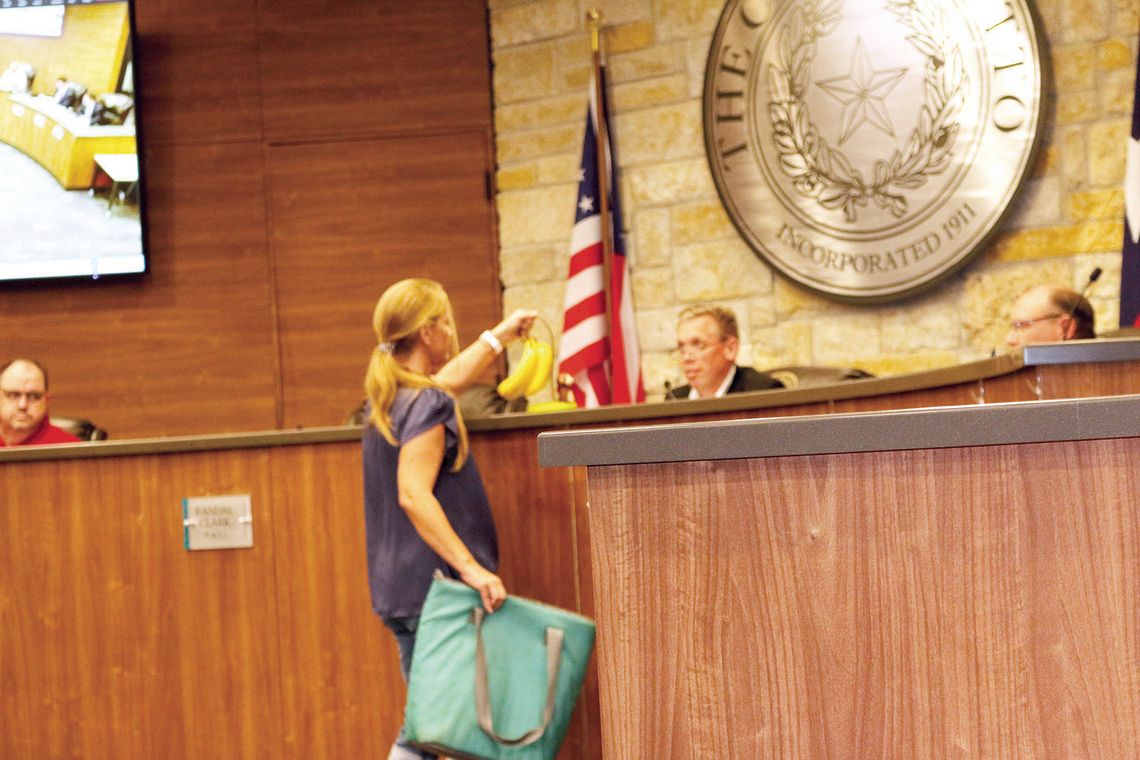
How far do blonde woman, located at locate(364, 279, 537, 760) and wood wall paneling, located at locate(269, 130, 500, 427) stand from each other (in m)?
2.78

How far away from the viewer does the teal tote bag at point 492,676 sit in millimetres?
2732

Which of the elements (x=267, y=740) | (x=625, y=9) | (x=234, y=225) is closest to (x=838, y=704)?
(x=267, y=740)

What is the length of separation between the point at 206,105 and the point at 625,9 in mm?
1953

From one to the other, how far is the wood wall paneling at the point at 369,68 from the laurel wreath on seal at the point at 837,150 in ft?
4.68

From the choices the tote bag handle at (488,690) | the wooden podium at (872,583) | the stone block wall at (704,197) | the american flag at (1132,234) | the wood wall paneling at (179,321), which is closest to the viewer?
the wooden podium at (872,583)

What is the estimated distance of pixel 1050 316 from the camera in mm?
3781

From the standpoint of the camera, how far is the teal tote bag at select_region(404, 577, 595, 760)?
8.96ft

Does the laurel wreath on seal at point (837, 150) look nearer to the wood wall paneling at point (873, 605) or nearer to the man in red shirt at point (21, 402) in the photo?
the man in red shirt at point (21, 402)

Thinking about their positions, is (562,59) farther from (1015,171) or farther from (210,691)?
(210,691)

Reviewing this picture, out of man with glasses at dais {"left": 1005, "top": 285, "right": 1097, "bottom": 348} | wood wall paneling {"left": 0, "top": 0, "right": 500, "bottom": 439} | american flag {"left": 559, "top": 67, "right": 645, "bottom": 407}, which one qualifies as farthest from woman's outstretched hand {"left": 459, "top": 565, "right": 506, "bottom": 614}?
wood wall paneling {"left": 0, "top": 0, "right": 500, "bottom": 439}

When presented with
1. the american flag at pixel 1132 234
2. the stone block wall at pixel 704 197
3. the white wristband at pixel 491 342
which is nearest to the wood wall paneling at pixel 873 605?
the white wristband at pixel 491 342

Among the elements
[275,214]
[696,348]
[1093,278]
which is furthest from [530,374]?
[275,214]

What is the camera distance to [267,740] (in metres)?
3.44

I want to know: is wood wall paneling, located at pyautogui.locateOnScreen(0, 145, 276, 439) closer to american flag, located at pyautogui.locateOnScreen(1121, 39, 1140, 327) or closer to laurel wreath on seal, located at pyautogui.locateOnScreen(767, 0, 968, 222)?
laurel wreath on seal, located at pyautogui.locateOnScreen(767, 0, 968, 222)
